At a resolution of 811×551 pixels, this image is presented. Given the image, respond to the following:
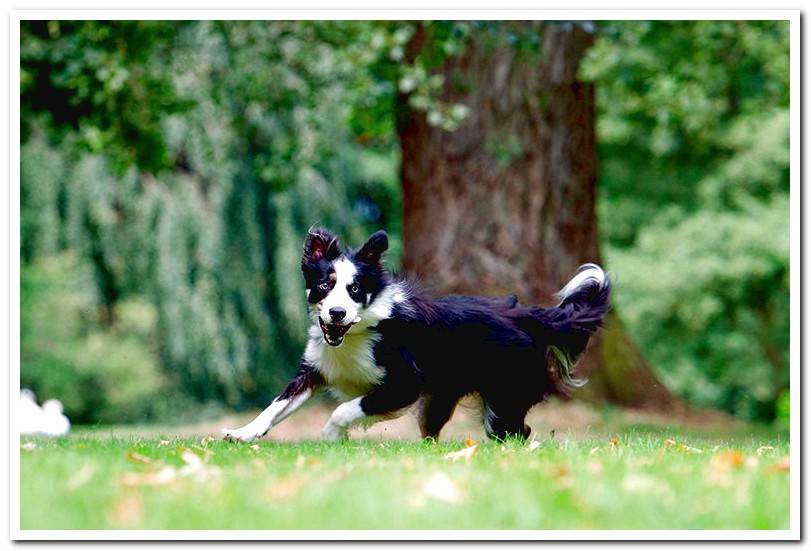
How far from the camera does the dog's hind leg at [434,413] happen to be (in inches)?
308

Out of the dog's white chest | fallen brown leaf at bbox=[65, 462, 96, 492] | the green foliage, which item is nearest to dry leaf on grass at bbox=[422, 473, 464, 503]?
fallen brown leaf at bbox=[65, 462, 96, 492]

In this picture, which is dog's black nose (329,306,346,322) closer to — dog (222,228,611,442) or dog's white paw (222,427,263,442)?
dog (222,228,611,442)

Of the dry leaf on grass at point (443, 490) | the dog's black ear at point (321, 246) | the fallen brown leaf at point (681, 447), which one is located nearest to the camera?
the dry leaf on grass at point (443, 490)

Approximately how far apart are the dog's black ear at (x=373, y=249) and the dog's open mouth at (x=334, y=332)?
481 millimetres

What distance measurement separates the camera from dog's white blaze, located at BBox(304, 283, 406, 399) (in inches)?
282

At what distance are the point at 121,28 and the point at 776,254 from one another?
13949 mm

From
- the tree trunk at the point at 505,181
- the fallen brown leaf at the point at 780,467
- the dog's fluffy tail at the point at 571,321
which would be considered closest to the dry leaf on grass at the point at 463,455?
the fallen brown leaf at the point at 780,467

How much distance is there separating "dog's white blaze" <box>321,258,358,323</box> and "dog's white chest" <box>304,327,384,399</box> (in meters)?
0.28

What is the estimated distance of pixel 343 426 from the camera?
705cm

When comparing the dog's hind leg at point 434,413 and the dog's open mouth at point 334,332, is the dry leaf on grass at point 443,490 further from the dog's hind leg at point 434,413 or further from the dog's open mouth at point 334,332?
the dog's hind leg at point 434,413
